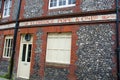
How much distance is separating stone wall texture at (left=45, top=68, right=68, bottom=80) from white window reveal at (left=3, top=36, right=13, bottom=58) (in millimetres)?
4343

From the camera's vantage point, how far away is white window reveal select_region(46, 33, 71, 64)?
10.3 m

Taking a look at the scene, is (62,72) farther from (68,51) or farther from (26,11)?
(26,11)

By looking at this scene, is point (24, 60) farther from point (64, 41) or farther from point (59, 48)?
point (64, 41)

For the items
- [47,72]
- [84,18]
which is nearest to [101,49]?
[84,18]

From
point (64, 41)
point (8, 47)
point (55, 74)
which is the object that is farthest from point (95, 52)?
point (8, 47)

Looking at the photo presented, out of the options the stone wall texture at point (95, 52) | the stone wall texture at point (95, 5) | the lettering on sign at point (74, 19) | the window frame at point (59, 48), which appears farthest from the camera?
the window frame at point (59, 48)

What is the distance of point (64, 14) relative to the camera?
1055 centimetres

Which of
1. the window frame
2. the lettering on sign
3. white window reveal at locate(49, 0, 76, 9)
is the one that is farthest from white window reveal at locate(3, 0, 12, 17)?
the window frame

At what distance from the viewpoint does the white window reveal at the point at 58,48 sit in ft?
33.9

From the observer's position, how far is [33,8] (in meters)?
12.5

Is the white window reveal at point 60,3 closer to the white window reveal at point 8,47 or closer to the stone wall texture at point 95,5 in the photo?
the stone wall texture at point 95,5

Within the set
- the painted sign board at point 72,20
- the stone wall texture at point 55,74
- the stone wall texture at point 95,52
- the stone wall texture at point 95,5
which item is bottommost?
the stone wall texture at point 55,74

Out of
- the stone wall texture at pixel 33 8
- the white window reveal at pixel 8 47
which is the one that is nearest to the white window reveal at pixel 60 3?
the stone wall texture at pixel 33 8

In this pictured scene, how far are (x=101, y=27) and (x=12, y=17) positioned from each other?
767 centimetres
